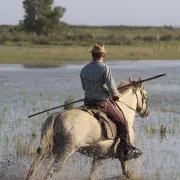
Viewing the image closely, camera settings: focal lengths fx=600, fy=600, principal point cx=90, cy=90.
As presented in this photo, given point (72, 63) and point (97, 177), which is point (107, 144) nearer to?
point (97, 177)

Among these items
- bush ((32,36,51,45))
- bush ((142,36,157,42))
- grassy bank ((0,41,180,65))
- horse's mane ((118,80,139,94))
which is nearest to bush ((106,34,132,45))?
bush ((142,36,157,42))

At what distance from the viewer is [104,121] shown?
8758 millimetres

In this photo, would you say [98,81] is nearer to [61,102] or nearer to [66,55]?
[61,102]

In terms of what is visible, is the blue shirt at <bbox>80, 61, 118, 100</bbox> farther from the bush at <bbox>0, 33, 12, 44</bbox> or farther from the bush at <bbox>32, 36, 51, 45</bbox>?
the bush at <bbox>0, 33, 12, 44</bbox>

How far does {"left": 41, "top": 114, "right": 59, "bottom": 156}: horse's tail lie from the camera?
26.9 ft

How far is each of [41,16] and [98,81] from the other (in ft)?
192

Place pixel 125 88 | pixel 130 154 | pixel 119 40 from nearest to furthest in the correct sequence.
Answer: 1. pixel 130 154
2. pixel 125 88
3. pixel 119 40

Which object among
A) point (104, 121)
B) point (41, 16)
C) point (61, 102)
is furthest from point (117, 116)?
point (41, 16)

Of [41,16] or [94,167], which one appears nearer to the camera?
[94,167]

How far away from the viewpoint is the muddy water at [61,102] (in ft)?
33.4

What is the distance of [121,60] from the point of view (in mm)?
36312

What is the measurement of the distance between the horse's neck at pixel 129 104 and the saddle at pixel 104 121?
0.73 m

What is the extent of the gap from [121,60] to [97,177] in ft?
88.2

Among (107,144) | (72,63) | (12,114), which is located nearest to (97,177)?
(107,144)
